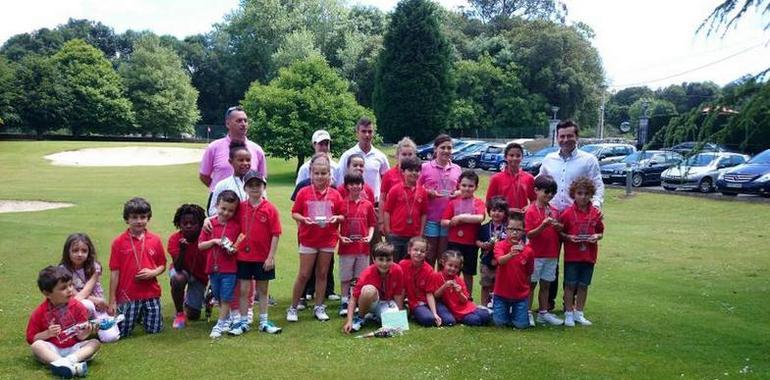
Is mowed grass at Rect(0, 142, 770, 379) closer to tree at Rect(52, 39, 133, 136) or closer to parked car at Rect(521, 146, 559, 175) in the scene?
parked car at Rect(521, 146, 559, 175)

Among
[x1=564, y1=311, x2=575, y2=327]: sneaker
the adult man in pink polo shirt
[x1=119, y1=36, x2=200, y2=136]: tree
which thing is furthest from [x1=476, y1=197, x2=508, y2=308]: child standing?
[x1=119, y1=36, x2=200, y2=136]: tree

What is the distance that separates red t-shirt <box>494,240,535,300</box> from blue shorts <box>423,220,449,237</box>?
3.08 ft

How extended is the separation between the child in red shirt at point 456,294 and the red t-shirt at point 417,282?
0.09 meters

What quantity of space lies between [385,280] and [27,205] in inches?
753

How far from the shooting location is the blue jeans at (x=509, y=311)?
6.95 metres

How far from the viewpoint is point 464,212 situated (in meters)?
7.49

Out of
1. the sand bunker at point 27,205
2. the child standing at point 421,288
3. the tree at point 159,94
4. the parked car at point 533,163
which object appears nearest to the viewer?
the child standing at point 421,288

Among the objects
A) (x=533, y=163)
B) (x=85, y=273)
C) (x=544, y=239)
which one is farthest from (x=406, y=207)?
(x=533, y=163)

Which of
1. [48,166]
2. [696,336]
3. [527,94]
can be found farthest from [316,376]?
[527,94]

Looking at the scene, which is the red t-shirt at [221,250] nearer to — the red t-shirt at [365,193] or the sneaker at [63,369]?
the red t-shirt at [365,193]

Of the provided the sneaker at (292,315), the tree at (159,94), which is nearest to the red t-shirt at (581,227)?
the sneaker at (292,315)

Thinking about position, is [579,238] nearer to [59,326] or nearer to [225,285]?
[225,285]

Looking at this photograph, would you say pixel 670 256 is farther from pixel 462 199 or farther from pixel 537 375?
pixel 537 375

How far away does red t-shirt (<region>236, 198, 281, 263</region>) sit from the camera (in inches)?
265
